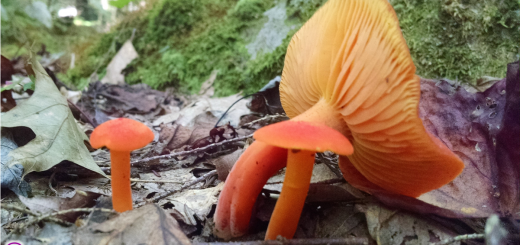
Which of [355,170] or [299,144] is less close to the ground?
[299,144]

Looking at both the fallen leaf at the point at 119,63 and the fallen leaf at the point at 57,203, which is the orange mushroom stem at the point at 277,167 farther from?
the fallen leaf at the point at 119,63

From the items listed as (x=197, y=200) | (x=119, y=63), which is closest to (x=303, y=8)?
(x=197, y=200)

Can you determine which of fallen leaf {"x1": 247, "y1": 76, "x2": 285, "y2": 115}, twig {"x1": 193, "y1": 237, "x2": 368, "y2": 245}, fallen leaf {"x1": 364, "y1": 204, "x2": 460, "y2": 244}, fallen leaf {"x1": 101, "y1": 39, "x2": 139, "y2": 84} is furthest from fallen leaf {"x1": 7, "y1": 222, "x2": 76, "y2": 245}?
fallen leaf {"x1": 101, "y1": 39, "x2": 139, "y2": 84}

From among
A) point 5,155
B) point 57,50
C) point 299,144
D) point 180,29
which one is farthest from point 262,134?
point 57,50

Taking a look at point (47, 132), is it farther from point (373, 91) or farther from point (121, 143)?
point (373, 91)

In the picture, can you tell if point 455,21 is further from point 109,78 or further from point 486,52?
point 109,78

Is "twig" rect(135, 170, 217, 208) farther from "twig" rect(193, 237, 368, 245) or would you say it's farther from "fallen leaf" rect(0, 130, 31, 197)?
"fallen leaf" rect(0, 130, 31, 197)

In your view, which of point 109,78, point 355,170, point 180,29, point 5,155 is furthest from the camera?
point 109,78
